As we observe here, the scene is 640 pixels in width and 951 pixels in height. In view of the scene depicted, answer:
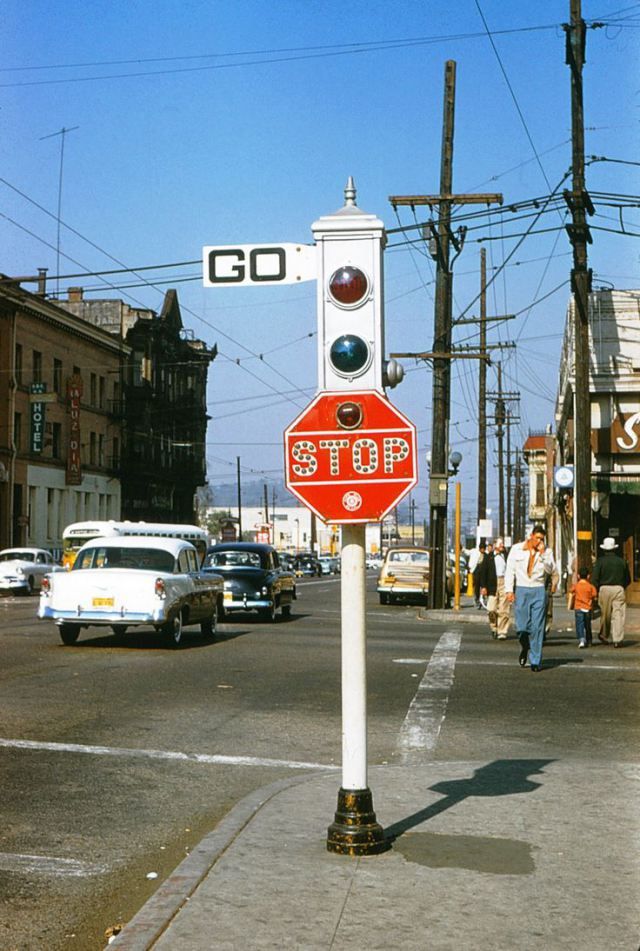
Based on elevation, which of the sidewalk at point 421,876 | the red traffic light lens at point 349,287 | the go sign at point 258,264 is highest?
the go sign at point 258,264

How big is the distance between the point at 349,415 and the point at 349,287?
2.15ft

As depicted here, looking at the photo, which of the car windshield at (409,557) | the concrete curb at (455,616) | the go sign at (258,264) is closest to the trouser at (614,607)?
the concrete curb at (455,616)

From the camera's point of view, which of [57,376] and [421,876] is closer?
[421,876]

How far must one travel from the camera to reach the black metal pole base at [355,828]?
21.5 feet

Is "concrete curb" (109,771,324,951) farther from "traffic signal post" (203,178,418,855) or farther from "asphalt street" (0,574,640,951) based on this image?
"traffic signal post" (203,178,418,855)

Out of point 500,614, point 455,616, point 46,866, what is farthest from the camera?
point 455,616

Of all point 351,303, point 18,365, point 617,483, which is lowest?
point 351,303

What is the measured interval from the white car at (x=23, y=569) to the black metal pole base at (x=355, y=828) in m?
35.0

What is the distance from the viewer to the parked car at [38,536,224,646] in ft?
60.1

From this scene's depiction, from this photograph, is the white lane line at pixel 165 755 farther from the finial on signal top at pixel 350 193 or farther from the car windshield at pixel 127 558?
the car windshield at pixel 127 558

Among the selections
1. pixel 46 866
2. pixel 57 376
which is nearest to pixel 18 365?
pixel 57 376

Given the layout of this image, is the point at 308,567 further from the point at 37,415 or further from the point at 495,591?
the point at 495,591

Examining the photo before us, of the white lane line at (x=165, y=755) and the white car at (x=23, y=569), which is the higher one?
the white car at (x=23, y=569)

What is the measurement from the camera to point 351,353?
21.8 feet
